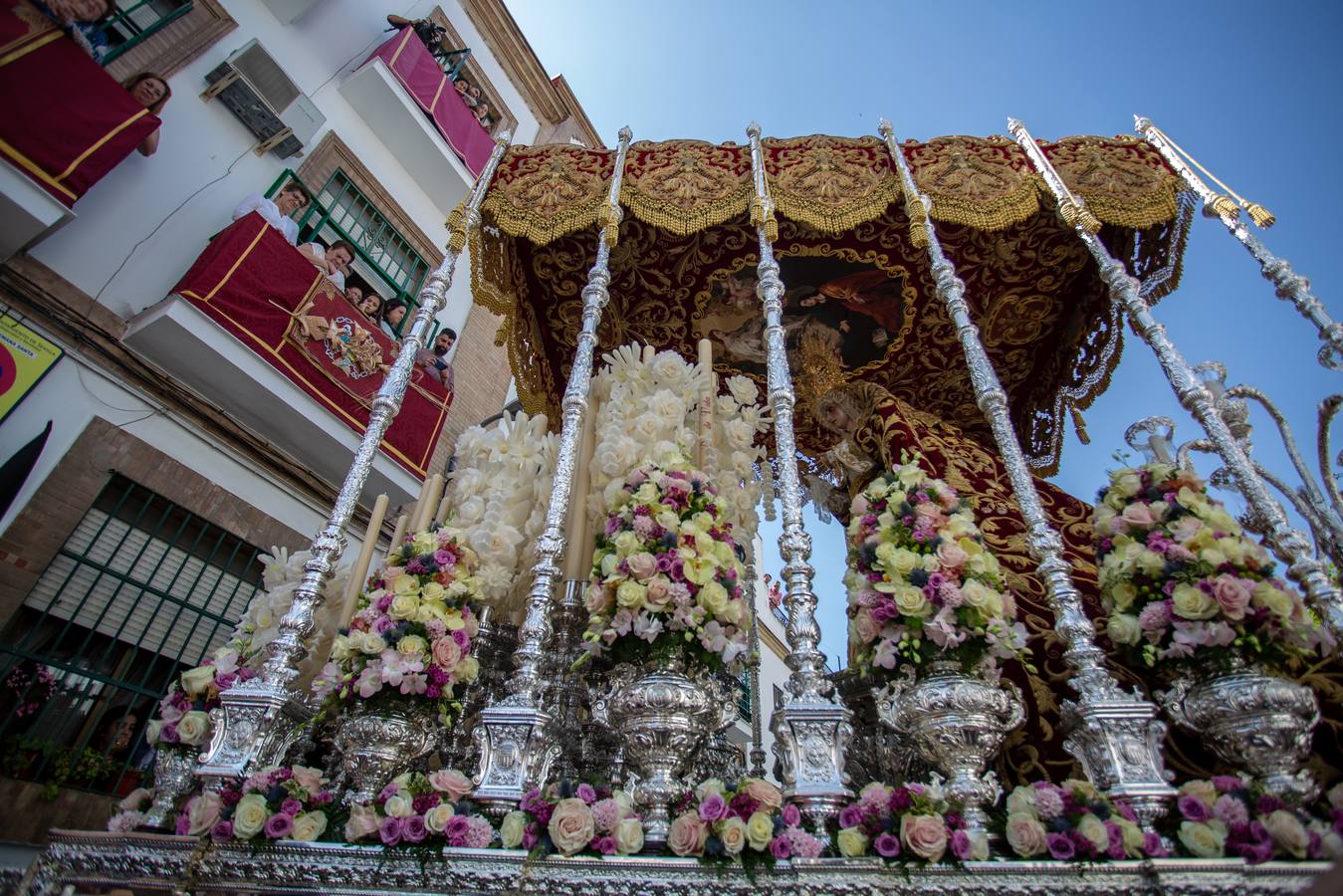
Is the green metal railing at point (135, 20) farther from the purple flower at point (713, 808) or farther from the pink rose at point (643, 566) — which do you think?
the purple flower at point (713, 808)

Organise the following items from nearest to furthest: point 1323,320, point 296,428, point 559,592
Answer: point 1323,320 < point 559,592 < point 296,428

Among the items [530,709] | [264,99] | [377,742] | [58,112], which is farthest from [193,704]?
[264,99]

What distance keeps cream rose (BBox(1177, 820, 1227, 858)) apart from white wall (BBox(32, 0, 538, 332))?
7.61 m

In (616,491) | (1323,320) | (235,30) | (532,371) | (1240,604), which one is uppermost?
(235,30)

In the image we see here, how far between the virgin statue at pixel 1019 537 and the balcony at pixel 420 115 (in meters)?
6.53

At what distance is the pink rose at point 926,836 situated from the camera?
1966mm

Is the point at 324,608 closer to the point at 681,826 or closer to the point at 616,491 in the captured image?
the point at 616,491

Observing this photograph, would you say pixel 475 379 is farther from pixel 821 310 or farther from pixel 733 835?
pixel 733 835

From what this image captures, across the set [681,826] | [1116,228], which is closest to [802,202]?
[1116,228]

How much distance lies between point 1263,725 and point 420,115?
10320 mm

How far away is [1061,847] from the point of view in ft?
6.38

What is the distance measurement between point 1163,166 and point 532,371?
471 cm

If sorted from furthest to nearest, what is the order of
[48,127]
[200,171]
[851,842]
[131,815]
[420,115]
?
[420,115] < [200,171] < [48,127] < [131,815] < [851,842]

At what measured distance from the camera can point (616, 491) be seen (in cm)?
299
